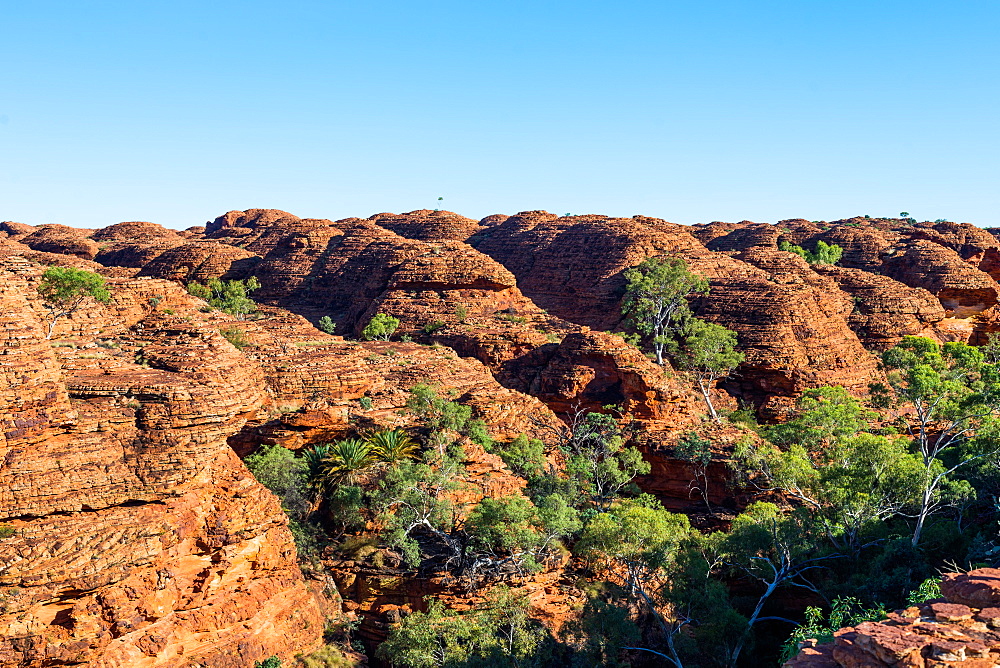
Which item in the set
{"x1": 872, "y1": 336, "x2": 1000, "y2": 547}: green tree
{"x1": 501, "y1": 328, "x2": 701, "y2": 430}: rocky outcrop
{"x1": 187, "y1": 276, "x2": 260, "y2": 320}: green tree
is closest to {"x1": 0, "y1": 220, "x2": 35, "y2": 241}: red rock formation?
{"x1": 187, "y1": 276, "x2": 260, "y2": 320}: green tree

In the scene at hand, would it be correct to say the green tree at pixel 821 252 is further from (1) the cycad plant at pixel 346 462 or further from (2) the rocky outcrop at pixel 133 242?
(2) the rocky outcrop at pixel 133 242

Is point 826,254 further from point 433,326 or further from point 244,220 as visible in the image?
point 244,220

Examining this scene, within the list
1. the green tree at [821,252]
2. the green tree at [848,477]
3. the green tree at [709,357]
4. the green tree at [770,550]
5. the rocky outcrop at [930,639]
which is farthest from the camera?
the green tree at [821,252]

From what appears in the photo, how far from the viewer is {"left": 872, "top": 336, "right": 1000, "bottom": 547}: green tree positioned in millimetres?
25577

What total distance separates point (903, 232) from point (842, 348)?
60756mm

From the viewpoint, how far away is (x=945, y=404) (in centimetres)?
2819

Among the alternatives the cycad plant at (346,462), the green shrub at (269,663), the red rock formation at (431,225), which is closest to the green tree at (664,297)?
the cycad plant at (346,462)

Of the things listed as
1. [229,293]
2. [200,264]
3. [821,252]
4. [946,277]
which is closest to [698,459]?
[229,293]

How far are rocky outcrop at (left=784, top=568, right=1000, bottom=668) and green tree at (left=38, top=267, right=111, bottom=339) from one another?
32691 millimetres

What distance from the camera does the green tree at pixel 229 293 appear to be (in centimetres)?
5603

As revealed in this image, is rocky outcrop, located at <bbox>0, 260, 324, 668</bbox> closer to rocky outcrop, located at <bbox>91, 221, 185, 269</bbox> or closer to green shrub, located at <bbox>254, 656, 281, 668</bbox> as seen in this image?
green shrub, located at <bbox>254, 656, 281, 668</bbox>

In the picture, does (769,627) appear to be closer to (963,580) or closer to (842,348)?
(963,580)

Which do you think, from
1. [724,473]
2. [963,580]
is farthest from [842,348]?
[963,580]

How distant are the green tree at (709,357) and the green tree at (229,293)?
35.3 meters
